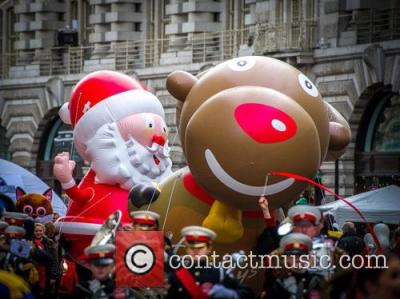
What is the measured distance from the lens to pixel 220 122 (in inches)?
699

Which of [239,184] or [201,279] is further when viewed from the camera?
[239,184]

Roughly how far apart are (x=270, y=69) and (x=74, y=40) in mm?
29465

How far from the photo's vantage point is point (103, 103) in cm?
2303

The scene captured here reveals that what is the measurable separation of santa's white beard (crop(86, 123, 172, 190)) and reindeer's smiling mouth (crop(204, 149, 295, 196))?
4.66 m

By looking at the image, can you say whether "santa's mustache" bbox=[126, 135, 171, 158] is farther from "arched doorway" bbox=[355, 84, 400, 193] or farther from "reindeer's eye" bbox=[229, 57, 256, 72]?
"arched doorway" bbox=[355, 84, 400, 193]

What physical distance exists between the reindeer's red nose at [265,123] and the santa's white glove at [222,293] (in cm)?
291

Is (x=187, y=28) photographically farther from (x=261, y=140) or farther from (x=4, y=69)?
(x=261, y=140)

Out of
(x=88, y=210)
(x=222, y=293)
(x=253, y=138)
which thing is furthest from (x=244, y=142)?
(x=88, y=210)

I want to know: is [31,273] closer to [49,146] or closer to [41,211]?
[41,211]

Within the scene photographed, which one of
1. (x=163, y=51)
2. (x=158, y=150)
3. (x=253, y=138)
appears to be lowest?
(x=158, y=150)

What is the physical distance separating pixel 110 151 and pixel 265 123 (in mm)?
5350

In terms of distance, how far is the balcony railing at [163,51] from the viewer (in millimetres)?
37875

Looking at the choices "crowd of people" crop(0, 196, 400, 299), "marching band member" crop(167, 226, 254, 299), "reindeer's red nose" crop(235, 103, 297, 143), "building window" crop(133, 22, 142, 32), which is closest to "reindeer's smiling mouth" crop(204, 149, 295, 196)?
"crowd of people" crop(0, 196, 400, 299)

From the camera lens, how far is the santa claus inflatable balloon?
22.3 meters
